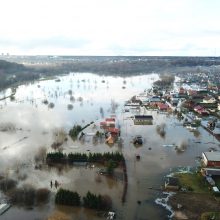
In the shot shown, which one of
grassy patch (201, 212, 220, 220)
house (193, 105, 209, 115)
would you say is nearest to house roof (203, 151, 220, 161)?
grassy patch (201, 212, 220, 220)

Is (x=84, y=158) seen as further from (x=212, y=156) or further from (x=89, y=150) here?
(x=212, y=156)

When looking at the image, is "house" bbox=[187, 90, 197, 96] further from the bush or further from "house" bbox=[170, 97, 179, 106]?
the bush

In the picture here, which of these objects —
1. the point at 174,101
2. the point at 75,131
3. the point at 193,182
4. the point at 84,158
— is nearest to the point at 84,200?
the point at 84,158

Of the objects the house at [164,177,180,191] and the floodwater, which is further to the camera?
the house at [164,177,180,191]

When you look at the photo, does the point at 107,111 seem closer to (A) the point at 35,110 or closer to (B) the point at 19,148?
(A) the point at 35,110

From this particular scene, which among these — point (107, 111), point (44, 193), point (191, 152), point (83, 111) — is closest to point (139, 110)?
point (107, 111)
